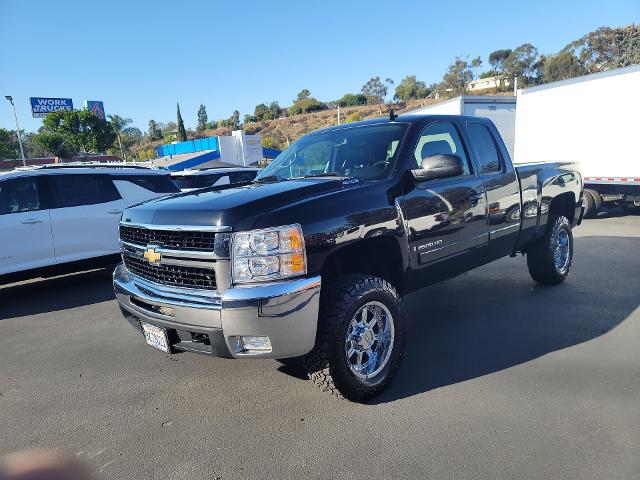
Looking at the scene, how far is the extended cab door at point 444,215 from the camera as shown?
139 inches

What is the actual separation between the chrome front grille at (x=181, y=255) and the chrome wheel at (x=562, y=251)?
443cm

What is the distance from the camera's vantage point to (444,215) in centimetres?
372

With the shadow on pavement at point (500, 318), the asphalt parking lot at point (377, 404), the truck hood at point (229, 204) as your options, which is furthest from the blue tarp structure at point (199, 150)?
the truck hood at point (229, 204)

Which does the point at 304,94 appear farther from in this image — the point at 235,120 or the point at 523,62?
the point at 523,62

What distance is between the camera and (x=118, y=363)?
408 cm

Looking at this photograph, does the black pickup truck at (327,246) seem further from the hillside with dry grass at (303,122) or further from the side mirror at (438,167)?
the hillside with dry grass at (303,122)

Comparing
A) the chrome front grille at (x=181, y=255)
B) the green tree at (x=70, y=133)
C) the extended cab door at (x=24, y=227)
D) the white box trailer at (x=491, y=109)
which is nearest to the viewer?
the chrome front grille at (x=181, y=255)

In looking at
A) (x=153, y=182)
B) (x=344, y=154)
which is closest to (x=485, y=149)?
(x=344, y=154)

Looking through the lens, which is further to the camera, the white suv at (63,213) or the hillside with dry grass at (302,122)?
the hillside with dry grass at (302,122)

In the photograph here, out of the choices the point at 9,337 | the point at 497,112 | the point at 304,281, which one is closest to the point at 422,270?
the point at 304,281

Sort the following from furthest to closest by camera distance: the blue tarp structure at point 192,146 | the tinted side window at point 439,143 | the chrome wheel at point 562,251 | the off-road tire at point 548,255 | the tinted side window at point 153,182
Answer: the blue tarp structure at point 192,146 < the tinted side window at point 153,182 < the chrome wheel at point 562,251 < the off-road tire at point 548,255 < the tinted side window at point 439,143

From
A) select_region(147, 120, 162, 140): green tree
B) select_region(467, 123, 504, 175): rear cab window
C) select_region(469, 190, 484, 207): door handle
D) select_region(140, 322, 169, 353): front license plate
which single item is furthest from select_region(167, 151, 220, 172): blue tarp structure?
select_region(147, 120, 162, 140): green tree

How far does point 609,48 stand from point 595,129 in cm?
6002

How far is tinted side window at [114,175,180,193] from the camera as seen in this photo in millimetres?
7017
